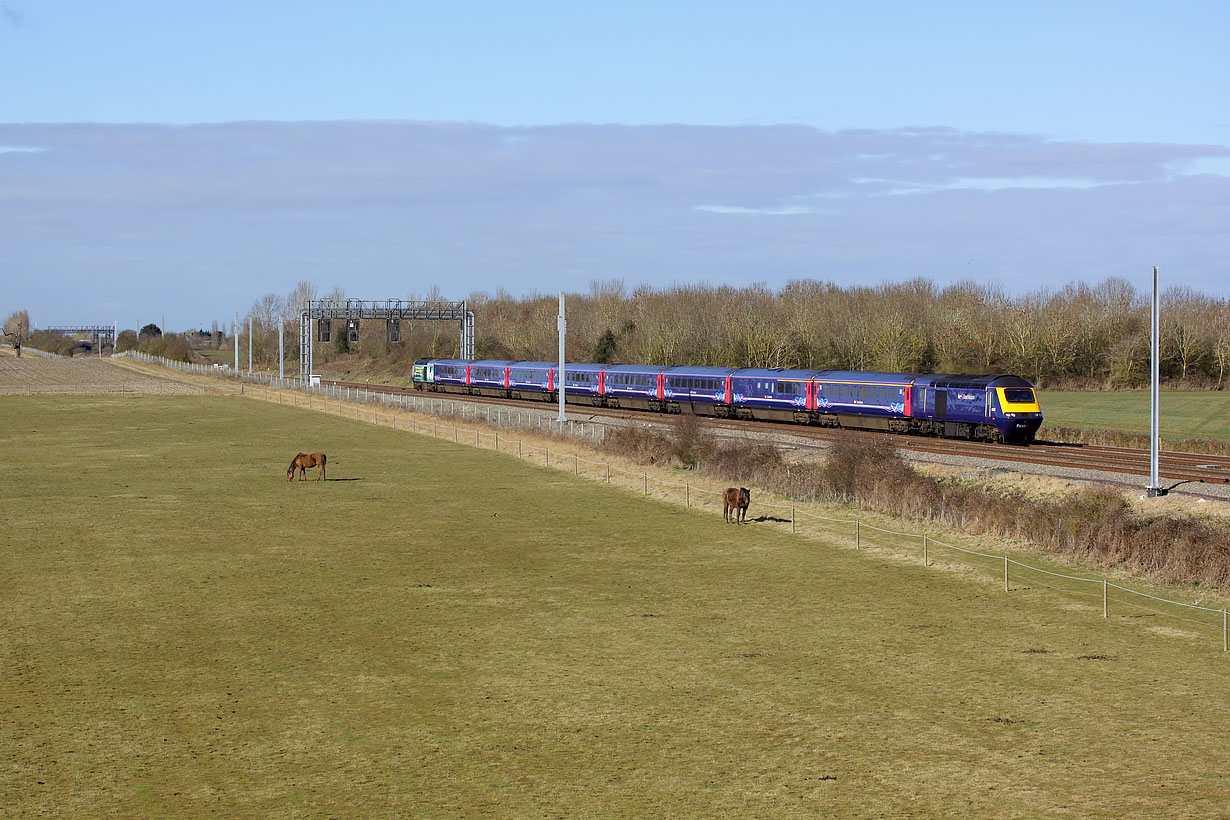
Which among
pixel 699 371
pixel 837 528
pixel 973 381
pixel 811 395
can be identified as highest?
pixel 699 371

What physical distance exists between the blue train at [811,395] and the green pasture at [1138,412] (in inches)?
291

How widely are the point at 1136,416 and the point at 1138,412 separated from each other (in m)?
3.08

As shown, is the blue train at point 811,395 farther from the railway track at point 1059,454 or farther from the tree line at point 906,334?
the tree line at point 906,334

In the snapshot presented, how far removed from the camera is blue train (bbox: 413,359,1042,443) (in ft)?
168

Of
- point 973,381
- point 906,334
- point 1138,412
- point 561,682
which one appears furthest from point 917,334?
point 561,682

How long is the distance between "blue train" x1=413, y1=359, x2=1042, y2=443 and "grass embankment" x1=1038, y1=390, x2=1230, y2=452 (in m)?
5.54

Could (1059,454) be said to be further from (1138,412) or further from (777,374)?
(1138,412)

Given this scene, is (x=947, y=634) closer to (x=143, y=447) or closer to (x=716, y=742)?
(x=716, y=742)

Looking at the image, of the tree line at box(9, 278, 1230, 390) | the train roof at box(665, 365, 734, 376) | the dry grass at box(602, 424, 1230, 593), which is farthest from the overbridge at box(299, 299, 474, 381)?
the dry grass at box(602, 424, 1230, 593)

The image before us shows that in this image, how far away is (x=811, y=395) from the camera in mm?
62906

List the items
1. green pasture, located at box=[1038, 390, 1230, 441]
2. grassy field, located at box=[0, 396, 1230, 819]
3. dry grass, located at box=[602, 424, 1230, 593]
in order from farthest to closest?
1. green pasture, located at box=[1038, 390, 1230, 441]
2. dry grass, located at box=[602, 424, 1230, 593]
3. grassy field, located at box=[0, 396, 1230, 819]

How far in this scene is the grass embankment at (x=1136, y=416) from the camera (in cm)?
5434

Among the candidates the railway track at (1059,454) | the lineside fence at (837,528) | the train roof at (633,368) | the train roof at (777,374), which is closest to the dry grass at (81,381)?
the lineside fence at (837,528)

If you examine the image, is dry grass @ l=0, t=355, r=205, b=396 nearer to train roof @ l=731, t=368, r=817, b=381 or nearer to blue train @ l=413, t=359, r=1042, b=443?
blue train @ l=413, t=359, r=1042, b=443
